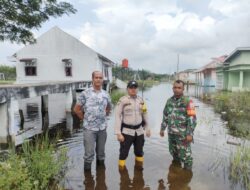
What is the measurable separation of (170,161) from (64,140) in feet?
11.2

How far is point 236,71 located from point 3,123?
2504 cm

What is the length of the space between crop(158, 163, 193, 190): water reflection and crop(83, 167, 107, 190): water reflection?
104 cm

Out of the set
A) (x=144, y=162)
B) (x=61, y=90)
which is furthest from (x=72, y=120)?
(x=144, y=162)

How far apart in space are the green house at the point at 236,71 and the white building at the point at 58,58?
12452 millimetres

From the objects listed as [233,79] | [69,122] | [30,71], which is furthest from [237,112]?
[30,71]

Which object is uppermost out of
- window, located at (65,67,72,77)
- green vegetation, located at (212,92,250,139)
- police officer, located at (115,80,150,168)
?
window, located at (65,67,72,77)

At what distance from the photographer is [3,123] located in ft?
23.2

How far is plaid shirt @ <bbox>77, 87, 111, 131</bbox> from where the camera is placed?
5027mm

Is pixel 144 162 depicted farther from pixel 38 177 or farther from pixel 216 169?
pixel 38 177

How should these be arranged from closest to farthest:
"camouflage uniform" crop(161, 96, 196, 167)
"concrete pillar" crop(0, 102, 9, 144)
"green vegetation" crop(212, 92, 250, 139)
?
"camouflage uniform" crop(161, 96, 196, 167)
"concrete pillar" crop(0, 102, 9, 144)
"green vegetation" crop(212, 92, 250, 139)

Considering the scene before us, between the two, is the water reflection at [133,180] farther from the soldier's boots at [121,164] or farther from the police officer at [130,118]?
the police officer at [130,118]

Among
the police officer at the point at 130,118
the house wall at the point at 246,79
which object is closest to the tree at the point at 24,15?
the police officer at the point at 130,118

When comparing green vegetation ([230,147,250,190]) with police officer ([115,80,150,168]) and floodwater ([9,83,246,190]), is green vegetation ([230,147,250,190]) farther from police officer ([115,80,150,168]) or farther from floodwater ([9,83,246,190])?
police officer ([115,80,150,168])

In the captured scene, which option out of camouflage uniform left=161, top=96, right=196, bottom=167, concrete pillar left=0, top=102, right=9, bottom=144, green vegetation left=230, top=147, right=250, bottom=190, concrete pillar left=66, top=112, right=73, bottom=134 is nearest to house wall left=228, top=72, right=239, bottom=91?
concrete pillar left=66, top=112, right=73, bottom=134
